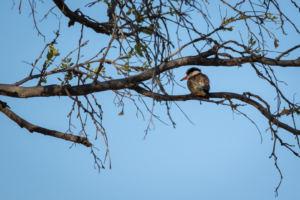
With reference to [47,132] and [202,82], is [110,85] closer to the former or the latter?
[47,132]

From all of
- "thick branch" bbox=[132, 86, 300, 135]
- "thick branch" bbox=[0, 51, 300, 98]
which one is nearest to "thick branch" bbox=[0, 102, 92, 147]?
"thick branch" bbox=[0, 51, 300, 98]

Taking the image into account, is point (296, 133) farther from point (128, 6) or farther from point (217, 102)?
point (128, 6)

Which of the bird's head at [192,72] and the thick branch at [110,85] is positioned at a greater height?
the bird's head at [192,72]

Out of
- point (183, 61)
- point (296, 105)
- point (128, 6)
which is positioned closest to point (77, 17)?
point (128, 6)

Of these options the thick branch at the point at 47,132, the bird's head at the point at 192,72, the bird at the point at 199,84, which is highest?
the bird's head at the point at 192,72

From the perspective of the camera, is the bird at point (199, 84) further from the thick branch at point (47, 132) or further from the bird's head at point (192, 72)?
the thick branch at point (47, 132)

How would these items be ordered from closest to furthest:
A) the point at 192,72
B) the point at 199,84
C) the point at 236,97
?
the point at 236,97 < the point at 199,84 < the point at 192,72

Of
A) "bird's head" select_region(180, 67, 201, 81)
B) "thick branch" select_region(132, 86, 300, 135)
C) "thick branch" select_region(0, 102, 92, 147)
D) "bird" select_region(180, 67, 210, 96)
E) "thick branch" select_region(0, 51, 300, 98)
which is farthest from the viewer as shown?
"bird's head" select_region(180, 67, 201, 81)

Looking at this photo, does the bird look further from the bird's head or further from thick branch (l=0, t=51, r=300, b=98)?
thick branch (l=0, t=51, r=300, b=98)

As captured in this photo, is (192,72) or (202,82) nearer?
(202,82)

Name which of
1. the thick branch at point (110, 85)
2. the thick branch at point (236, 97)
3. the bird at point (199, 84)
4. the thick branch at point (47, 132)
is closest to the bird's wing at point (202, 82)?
the bird at point (199, 84)

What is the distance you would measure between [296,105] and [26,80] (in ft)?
7.87

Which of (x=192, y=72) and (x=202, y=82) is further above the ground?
(x=192, y=72)

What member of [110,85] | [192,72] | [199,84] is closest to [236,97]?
[110,85]
